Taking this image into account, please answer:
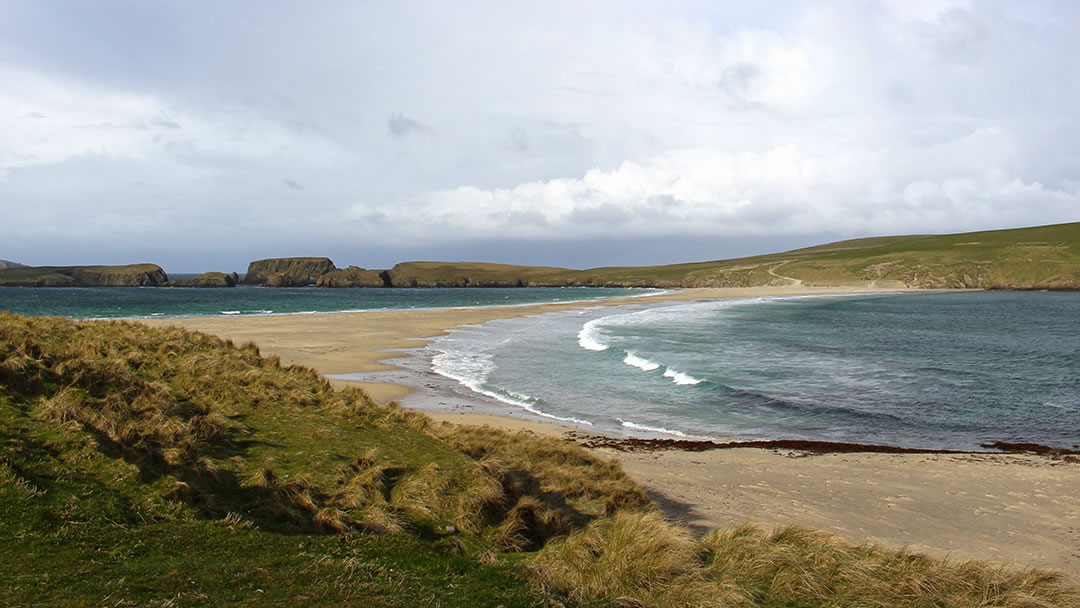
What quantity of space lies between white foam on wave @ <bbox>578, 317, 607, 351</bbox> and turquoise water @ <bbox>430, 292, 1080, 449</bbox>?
0.08 meters

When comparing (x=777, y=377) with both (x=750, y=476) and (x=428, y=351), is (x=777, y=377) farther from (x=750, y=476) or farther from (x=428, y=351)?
(x=428, y=351)

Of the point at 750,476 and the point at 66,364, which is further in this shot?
the point at 750,476

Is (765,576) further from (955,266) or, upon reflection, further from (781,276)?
(781,276)

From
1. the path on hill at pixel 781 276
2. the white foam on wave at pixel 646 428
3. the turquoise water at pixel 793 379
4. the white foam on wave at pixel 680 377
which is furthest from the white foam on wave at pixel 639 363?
the path on hill at pixel 781 276

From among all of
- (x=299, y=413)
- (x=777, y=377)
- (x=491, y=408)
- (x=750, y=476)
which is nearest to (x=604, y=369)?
(x=777, y=377)

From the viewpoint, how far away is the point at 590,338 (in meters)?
44.6

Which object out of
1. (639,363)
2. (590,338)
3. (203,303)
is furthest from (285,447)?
(203,303)

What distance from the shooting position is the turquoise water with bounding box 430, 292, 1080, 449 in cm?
2016

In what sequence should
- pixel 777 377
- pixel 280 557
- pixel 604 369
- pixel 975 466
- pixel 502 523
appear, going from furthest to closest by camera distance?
pixel 604 369 < pixel 777 377 < pixel 975 466 < pixel 502 523 < pixel 280 557

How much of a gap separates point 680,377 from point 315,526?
71.5ft

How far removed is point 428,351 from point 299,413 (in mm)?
25894

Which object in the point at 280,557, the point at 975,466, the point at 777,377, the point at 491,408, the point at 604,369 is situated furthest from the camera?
the point at 604,369

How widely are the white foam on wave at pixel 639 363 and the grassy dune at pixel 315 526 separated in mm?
19016

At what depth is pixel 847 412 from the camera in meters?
22.0
